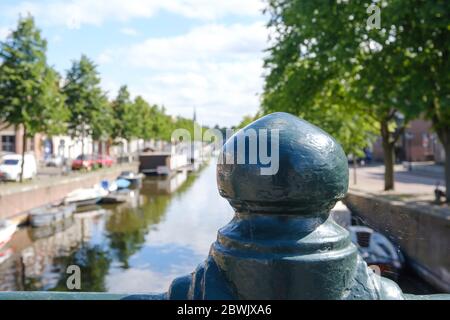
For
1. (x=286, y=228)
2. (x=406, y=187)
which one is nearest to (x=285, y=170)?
(x=286, y=228)

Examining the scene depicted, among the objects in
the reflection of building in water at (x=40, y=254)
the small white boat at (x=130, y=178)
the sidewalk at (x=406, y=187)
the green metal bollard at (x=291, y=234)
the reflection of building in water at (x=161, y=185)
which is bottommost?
the reflection of building in water at (x=40, y=254)

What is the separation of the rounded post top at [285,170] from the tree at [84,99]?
35812 millimetres

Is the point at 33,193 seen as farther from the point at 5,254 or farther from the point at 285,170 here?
the point at 285,170

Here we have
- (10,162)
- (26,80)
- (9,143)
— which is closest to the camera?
(26,80)

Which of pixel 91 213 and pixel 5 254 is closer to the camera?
pixel 5 254

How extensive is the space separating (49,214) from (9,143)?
2567 cm

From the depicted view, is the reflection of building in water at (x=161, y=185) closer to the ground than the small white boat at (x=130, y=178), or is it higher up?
closer to the ground

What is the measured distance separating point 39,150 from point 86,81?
11300 millimetres

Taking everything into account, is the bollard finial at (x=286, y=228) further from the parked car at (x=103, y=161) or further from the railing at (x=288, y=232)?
the parked car at (x=103, y=161)

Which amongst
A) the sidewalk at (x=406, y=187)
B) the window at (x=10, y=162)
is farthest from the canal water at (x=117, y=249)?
the window at (x=10, y=162)

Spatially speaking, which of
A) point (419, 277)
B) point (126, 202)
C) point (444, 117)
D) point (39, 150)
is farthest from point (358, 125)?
point (39, 150)

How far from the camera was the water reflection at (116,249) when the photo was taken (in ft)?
44.8

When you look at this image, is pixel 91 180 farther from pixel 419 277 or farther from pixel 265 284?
pixel 265 284

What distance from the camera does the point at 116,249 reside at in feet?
57.7
